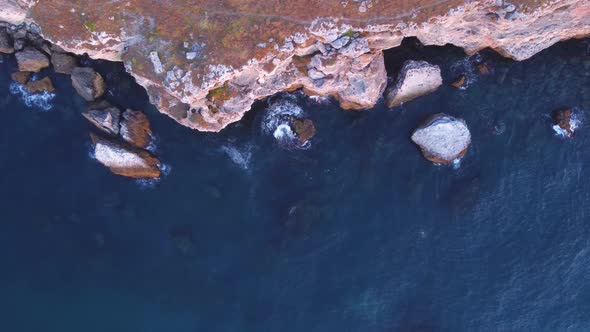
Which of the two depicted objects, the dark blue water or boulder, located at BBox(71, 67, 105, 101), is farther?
the dark blue water

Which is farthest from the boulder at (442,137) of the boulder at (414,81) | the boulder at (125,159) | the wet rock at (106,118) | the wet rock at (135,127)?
the wet rock at (106,118)

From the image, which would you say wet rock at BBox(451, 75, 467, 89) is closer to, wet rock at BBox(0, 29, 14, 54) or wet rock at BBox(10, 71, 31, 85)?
wet rock at BBox(10, 71, 31, 85)

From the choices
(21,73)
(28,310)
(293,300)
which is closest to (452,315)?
(293,300)

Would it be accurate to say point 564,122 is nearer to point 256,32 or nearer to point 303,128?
point 303,128

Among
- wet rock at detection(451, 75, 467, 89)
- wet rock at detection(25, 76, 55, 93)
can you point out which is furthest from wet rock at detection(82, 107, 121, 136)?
wet rock at detection(451, 75, 467, 89)

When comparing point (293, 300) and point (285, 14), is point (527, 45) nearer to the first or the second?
point (285, 14)
